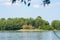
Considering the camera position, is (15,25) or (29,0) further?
(15,25)

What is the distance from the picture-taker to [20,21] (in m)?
80.2

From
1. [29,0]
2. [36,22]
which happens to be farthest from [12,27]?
[29,0]

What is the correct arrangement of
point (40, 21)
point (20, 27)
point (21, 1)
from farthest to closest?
point (20, 27) < point (40, 21) < point (21, 1)

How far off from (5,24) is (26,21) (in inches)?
318

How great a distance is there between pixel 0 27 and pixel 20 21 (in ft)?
25.1

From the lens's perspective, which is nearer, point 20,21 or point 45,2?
point 45,2

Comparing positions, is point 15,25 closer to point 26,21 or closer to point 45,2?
point 26,21

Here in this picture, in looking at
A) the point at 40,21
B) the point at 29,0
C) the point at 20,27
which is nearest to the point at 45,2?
the point at 29,0

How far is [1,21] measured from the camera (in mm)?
81438

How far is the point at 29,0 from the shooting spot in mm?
3770

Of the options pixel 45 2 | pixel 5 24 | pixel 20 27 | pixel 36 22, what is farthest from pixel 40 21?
pixel 45 2

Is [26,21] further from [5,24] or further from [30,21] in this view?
[5,24]

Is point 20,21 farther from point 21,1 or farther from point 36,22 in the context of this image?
point 21,1

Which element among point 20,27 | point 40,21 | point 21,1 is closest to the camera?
point 21,1
